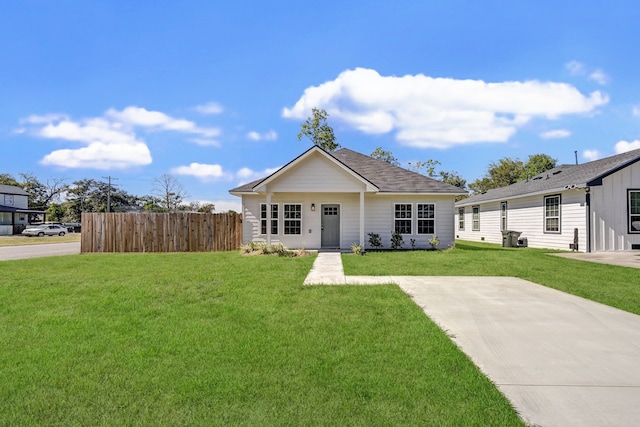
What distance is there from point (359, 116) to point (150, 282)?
21.1m

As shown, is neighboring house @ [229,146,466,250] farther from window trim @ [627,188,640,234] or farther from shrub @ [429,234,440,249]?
window trim @ [627,188,640,234]

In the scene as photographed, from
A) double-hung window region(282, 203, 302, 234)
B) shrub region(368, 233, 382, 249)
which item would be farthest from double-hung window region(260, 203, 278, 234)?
shrub region(368, 233, 382, 249)

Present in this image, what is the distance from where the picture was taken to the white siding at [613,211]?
567 inches

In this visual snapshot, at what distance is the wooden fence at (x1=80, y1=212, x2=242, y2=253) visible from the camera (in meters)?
16.5

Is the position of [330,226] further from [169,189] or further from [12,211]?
[12,211]

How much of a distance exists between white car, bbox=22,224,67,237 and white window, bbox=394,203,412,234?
3973cm

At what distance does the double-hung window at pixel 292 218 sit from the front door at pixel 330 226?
1.22 metres

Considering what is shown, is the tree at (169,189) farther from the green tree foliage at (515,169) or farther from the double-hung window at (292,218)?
the green tree foliage at (515,169)

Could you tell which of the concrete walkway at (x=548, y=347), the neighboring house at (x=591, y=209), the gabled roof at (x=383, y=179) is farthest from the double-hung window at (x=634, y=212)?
the concrete walkway at (x=548, y=347)

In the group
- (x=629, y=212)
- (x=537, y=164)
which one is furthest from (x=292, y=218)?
(x=537, y=164)

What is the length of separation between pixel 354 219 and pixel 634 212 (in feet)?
41.1

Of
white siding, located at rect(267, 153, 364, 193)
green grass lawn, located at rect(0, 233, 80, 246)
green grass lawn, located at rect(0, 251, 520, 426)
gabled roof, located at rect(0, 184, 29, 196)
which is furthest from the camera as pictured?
gabled roof, located at rect(0, 184, 29, 196)

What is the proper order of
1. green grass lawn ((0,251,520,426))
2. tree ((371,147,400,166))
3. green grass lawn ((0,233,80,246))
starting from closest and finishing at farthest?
green grass lawn ((0,251,520,426))
green grass lawn ((0,233,80,246))
tree ((371,147,400,166))

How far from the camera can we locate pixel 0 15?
9.63m
